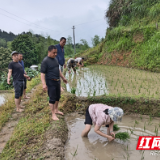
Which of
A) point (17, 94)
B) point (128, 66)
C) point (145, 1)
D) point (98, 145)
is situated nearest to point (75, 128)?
point (98, 145)

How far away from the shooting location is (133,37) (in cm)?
1140

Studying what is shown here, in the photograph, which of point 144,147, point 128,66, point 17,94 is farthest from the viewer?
point 128,66

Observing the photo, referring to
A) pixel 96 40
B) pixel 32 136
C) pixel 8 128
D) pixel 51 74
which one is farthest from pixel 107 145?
pixel 96 40

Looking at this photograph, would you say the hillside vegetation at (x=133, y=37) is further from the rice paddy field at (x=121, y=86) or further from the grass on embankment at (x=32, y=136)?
the grass on embankment at (x=32, y=136)

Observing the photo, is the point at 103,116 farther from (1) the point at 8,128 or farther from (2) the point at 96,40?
(2) the point at 96,40

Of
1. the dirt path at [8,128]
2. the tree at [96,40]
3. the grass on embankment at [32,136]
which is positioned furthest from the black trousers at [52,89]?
the tree at [96,40]

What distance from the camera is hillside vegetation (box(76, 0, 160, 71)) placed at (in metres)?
9.21

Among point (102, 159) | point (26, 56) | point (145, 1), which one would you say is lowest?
point (102, 159)

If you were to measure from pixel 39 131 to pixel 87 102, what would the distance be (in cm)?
166

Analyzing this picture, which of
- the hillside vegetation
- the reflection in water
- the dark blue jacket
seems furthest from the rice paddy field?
the hillside vegetation

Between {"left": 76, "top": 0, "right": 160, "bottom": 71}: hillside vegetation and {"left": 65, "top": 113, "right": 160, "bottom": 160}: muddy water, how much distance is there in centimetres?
552

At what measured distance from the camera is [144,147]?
2.43 metres

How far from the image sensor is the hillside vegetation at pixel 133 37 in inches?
363

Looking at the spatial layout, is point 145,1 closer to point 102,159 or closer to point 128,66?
point 128,66
